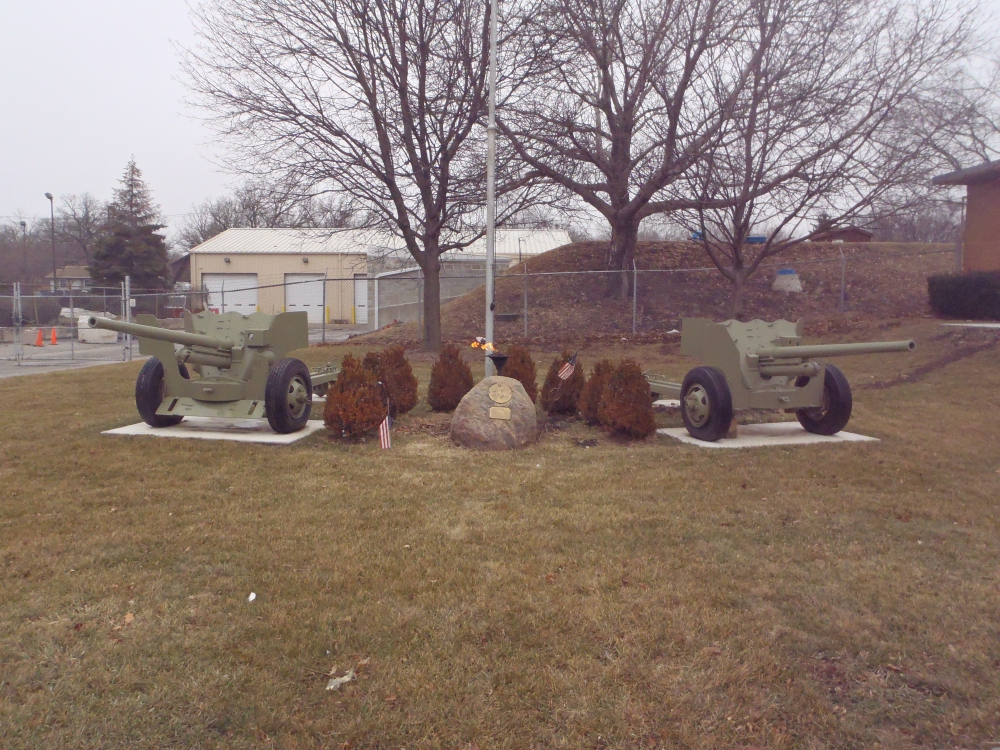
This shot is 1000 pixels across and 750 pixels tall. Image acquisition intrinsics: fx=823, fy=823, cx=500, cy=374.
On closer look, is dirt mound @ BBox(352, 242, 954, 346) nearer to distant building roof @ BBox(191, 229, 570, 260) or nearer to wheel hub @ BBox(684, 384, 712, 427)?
distant building roof @ BBox(191, 229, 570, 260)

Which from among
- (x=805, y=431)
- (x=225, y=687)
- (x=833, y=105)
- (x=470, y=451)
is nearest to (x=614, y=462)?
(x=470, y=451)

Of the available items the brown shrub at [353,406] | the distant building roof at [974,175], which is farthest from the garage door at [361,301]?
the brown shrub at [353,406]

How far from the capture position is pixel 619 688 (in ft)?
→ 11.0

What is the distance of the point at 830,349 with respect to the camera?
26.4ft

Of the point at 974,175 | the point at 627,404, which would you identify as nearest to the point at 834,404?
the point at 627,404

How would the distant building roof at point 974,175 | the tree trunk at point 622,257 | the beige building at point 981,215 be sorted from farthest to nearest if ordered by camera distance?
the tree trunk at point 622,257, the beige building at point 981,215, the distant building roof at point 974,175

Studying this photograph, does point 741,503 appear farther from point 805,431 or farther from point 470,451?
point 805,431

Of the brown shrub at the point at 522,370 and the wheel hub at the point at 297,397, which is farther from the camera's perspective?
the brown shrub at the point at 522,370

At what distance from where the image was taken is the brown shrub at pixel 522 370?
33.8ft

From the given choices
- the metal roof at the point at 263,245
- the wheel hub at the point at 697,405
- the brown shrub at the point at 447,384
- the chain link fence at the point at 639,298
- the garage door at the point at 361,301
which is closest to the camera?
the wheel hub at the point at 697,405

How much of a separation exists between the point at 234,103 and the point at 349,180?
252 centimetres

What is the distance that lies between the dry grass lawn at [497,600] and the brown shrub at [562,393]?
87.1 inches

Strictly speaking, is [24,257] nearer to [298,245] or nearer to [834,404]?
[298,245]

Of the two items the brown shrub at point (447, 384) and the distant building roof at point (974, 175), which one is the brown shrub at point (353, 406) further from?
the distant building roof at point (974, 175)
